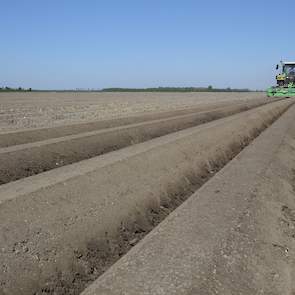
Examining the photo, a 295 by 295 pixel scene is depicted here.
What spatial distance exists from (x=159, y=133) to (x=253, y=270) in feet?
42.3

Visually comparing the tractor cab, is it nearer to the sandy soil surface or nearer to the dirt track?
the sandy soil surface

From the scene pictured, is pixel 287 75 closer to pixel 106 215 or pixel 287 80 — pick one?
pixel 287 80

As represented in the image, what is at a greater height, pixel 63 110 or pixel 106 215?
pixel 106 215

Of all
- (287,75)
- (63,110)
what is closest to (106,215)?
(63,110)

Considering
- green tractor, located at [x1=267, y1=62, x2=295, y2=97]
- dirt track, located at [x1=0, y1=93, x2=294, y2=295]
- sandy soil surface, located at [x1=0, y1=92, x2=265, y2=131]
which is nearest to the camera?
dirt track, located at [x1=0, y1=93, x2=294, y2=295]

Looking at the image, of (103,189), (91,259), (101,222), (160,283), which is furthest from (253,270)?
(103,189)

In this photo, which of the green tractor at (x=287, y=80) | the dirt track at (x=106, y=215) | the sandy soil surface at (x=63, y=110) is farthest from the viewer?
the green tractor at (x=287, y=80)

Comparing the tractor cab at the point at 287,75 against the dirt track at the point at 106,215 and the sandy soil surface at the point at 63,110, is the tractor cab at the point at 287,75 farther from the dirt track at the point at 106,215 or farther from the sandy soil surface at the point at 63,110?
the dirt track at the point at 106,215

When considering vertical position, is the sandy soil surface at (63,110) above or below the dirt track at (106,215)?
below

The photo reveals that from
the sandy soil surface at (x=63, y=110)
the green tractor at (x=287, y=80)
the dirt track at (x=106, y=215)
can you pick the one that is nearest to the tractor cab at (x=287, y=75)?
the green tractor at (x=287, y=80)

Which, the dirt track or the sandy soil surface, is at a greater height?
the dirt track

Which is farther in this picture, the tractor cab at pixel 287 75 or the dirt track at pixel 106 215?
the tractor cab at pixel 287 75

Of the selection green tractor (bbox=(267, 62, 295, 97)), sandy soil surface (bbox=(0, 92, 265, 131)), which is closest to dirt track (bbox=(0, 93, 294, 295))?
sandy soil surface (bbox=(0, 92, 265, 131))

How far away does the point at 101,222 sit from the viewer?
266 inches
